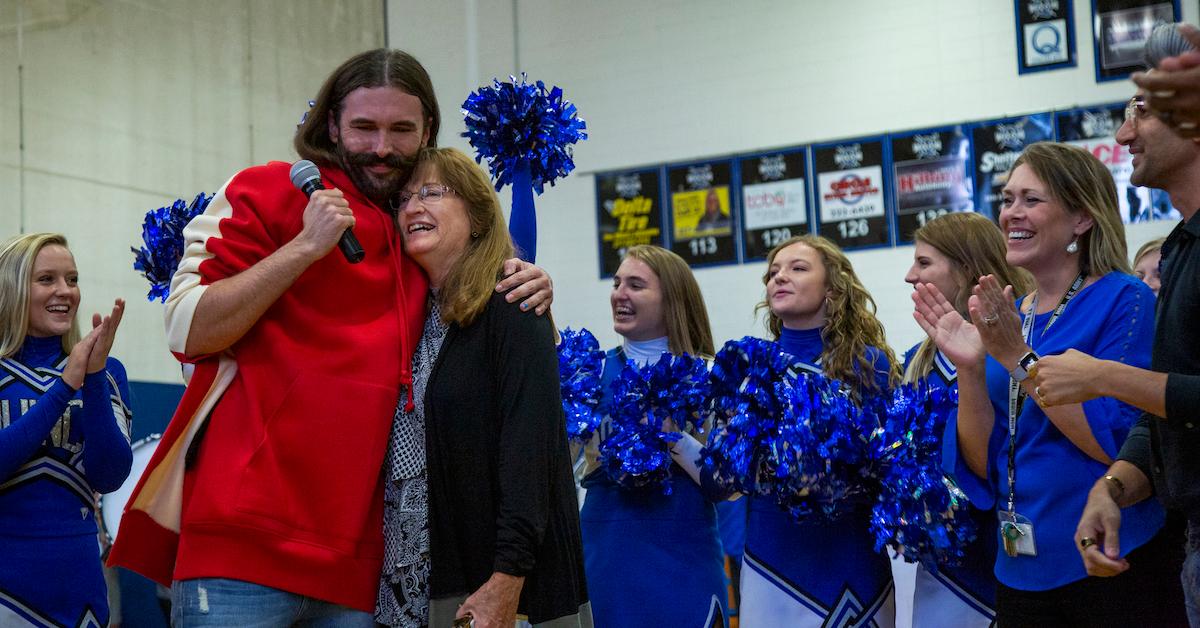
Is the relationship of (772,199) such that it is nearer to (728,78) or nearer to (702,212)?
(702,212)

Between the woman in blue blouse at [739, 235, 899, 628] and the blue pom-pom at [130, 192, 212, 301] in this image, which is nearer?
the woman in blue blouse at [739, 235, 899, 628]

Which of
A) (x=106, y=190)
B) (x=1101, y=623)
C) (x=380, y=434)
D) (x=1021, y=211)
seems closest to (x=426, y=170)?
(x=380, y=434)

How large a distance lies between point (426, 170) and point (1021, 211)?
1388 mm

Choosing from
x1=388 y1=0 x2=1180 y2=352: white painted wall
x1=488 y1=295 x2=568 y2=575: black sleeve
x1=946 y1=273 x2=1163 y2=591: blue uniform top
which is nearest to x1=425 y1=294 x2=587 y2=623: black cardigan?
x1=488 y1=295 x2=568 y2=575: black sleeve

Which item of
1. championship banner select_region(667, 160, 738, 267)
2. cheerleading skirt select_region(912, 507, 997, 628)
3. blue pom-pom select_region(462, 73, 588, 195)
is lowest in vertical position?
cheerleading skirt select_region(912, 507, 997, 628)

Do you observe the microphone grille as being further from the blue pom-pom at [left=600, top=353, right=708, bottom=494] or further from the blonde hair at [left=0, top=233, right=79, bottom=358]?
the blonde hair at [left=0, top=233, right=79, bottom=358]

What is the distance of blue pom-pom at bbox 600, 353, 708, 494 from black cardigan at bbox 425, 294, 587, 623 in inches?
48.5

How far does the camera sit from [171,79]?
290 inches

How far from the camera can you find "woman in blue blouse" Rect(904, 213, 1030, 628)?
304 centimetres

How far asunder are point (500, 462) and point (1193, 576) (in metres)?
1.17

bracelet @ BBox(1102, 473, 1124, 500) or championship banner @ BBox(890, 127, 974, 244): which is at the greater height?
championship banner @ BBox(890, 127, 974, 244)

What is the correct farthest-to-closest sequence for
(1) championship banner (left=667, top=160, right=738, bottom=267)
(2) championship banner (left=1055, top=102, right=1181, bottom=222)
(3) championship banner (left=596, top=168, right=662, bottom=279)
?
(3) championship banner (left=596, top=168, right=662, bottom=279)
(1) championship banner (left=667, top=160, right=738, bottom=267)
(2) championship banner (left=1055, top=102, right=1181, bottom=222)

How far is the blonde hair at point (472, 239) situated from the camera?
87.4 inches

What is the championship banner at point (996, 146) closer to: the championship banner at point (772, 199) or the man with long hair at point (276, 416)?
the championship banner at point (772, 199)
